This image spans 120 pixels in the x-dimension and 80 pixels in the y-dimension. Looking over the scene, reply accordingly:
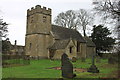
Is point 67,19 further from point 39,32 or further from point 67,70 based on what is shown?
point 67,70

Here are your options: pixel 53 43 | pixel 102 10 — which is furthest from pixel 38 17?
pixel 102 10

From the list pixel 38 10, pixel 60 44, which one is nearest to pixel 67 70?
pixel 60 44

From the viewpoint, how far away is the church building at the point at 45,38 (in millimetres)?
40031

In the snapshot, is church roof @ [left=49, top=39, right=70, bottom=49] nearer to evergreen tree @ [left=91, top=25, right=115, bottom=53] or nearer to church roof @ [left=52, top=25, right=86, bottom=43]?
church roof @ [left=52, top=25, right=86, bottom=43]

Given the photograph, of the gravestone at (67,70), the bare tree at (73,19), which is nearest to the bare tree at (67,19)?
the bare tree at (73,19)

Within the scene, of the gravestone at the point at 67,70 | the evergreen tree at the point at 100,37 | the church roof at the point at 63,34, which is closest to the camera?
the gravestone at the point at 67,70

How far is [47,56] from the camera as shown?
137ft

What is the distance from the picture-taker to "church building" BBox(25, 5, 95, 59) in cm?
Result: 4003

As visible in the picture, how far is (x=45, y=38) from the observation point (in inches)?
1671

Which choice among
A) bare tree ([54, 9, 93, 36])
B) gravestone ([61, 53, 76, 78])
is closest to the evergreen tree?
bare tree ([54, 9, 93, 36])

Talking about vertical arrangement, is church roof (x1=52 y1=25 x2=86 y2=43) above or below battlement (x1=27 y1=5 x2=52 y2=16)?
below

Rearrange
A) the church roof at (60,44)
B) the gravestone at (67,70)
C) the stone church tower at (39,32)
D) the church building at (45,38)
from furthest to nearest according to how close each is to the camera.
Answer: the stone church tower at (39,32) < the church building at (45,38) < the church roof at (60,44) < the gravestone at (67,70)

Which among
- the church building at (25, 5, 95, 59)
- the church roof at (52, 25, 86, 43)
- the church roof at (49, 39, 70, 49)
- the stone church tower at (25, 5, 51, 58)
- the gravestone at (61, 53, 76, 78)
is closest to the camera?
the gravestone at (61, 53, 76, 78)

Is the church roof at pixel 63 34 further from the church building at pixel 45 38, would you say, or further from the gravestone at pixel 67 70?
the gravestone at pixel 67 70
